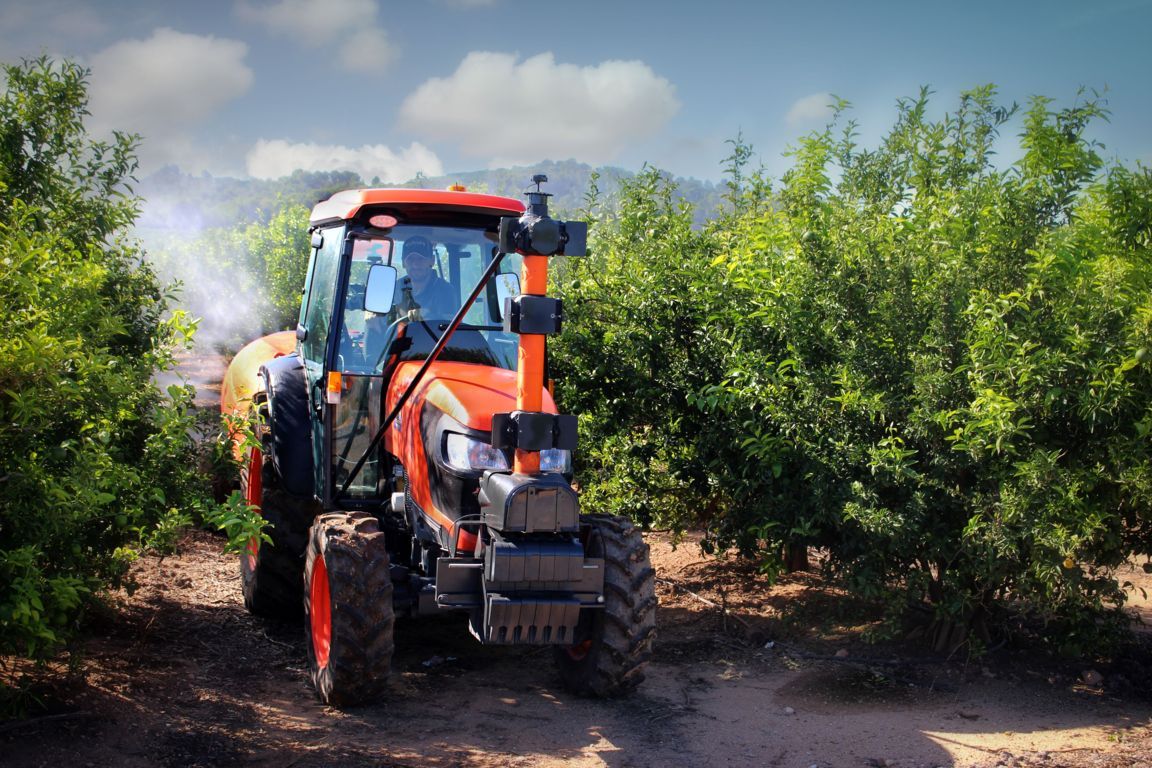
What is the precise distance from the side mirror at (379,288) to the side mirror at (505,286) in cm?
65

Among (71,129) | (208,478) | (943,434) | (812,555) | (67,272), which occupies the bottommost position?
(812,555)

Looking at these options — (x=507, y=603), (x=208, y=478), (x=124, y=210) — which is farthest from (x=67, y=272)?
(x=507, y=603)

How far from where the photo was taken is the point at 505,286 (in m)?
6.38

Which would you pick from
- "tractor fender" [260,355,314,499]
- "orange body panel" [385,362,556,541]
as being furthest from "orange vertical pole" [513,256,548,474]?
"tractor fender" [260,355,314,499]

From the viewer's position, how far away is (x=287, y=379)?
22.9ft

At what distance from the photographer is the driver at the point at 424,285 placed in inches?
243

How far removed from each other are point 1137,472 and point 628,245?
3.88m

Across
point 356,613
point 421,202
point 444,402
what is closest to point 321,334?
point 421,202

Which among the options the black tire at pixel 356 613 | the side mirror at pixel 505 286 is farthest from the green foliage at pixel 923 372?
the black tire at pixel 356 613

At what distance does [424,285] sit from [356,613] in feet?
6.38

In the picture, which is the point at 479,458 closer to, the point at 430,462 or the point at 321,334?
the point at 430,462

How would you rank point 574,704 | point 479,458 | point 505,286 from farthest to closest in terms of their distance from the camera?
point 505,286 < point 574,704 < point 479,458

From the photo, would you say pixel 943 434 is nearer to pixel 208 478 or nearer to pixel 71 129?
pixel 208 478

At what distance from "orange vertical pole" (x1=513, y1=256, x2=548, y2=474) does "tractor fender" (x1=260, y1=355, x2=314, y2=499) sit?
2.21 m
